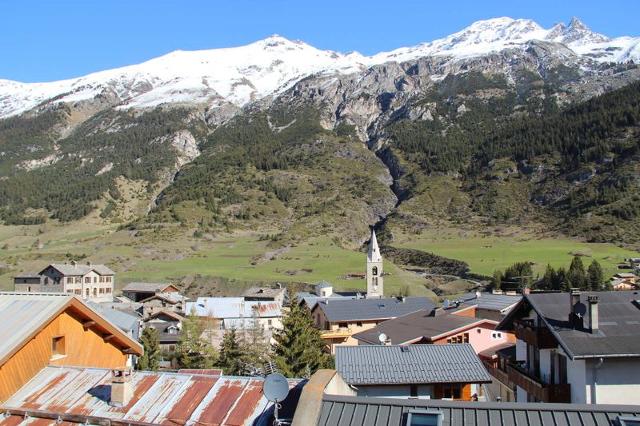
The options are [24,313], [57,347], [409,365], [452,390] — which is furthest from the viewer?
[409,365]

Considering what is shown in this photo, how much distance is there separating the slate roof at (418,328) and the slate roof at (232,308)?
73.8 feet

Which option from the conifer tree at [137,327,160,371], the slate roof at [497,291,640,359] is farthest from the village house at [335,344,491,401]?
the conifer tree at [137,327,160,371]

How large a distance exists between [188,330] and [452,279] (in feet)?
215

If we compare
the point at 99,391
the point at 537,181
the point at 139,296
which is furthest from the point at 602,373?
the point at 537,181

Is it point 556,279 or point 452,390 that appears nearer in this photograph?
point 452,390

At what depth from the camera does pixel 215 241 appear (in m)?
153

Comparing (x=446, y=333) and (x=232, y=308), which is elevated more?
(x=446, y=333)

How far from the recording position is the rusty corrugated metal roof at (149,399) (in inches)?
405

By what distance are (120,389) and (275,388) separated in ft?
10.0

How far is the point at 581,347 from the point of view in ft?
59.0

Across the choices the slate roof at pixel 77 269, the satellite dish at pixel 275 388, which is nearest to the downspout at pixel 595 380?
the satellite dish at pixel 275 388

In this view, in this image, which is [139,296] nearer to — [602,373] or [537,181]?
[602,373]

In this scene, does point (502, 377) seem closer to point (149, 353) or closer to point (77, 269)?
point (149, 353)

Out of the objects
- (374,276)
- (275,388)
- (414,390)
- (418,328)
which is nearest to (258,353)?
(418,328)
